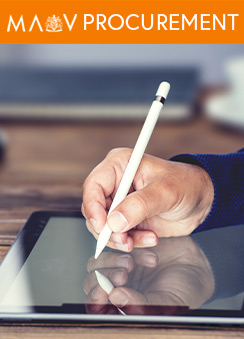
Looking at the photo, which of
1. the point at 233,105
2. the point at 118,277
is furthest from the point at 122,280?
the point at 233,105

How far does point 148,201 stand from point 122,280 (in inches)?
2.7

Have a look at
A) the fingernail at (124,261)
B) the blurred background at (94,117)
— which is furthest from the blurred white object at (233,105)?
the fingernail at (124,261)

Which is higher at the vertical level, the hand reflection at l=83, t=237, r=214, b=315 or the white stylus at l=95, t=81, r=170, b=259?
the white stylus at l=95, t=81, r=170, b=259

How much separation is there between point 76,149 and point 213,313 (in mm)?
527

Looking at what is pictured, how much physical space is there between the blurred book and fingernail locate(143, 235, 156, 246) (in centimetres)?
51

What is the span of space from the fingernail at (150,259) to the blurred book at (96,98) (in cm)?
54

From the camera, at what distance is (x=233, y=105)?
33.7 inches

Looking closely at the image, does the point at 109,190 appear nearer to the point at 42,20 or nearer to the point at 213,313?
the point at 213,313

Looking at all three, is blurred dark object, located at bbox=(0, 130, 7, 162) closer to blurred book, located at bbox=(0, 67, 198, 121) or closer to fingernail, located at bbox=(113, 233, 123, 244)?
blurred book, located at bbox=(0, 67, 198, 121)

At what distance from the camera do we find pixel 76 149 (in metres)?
0.78

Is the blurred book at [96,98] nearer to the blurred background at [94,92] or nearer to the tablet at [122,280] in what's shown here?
the blurred background at [94,92]

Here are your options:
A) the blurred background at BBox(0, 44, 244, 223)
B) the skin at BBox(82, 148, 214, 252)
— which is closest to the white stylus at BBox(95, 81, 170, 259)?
the skin at BBox(82, 148, 214, 252)

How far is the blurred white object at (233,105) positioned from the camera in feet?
2.65

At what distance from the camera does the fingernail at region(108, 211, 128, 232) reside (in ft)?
1.16
